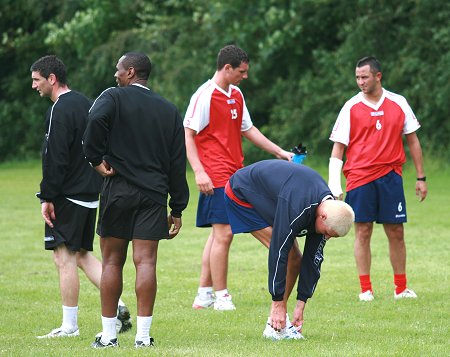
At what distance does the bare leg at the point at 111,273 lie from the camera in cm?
759

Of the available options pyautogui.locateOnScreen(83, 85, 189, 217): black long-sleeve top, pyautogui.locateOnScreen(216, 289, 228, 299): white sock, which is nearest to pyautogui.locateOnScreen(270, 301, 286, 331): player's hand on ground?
pyautogui.locateOnScreen(83, 85, 189, 217): black long-sleeve top

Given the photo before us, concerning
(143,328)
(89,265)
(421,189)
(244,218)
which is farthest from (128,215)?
(421,189)

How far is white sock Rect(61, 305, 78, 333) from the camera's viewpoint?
28.0 feet

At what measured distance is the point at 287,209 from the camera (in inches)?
292

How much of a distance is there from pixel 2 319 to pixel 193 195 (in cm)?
1380

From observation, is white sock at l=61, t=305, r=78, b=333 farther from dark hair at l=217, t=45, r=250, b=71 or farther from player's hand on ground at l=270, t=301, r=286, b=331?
dark hair at l=217, t=45, r=250, b=71

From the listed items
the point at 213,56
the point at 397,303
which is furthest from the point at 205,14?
the point at 397,303

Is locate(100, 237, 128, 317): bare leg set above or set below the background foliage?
below

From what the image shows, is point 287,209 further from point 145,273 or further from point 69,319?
point 69,319

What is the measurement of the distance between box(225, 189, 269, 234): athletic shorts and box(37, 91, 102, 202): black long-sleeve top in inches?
42.9

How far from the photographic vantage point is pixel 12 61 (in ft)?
131

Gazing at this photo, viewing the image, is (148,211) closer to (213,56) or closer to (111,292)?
(111,292)

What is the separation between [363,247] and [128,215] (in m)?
3.63

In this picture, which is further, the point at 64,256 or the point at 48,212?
the point at 64,256
